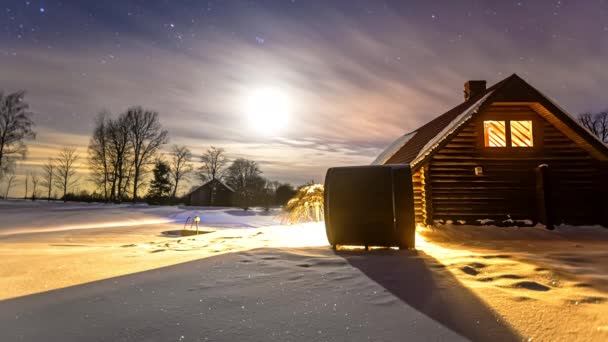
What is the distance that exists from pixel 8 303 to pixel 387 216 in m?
5.44

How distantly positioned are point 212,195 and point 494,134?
40269 millimetres

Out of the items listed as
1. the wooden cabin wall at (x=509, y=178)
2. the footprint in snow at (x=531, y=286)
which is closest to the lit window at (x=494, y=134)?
the wooden cabin wall at (x=509, y=178)

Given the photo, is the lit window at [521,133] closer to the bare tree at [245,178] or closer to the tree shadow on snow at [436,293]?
the tree shadow on snow at [436,293]

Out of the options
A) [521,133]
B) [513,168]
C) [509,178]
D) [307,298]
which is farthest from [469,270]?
[521,133]

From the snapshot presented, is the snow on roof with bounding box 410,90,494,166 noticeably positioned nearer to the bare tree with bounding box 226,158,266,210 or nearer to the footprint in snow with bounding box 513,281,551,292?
the footprint in snow with bounding box 513,281,551,292

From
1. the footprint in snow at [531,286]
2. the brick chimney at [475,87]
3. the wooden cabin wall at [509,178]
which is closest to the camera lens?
the footprint in snow at [531,286]

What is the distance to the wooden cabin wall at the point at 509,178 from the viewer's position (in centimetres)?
1085

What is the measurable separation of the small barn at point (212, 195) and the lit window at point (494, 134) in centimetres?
3964

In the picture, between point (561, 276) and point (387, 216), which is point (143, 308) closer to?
point (387, 216)

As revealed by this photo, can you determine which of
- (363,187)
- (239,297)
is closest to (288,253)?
(363,187)

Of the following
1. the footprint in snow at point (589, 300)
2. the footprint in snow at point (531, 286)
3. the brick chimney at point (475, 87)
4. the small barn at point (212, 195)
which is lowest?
the footprint in snow at point (589, 300)

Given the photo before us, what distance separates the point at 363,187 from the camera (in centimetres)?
591

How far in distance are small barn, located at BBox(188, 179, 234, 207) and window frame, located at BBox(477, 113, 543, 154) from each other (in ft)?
131

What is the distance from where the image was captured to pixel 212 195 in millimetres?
45438
